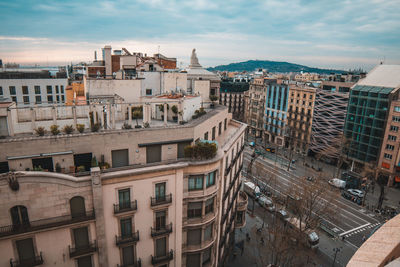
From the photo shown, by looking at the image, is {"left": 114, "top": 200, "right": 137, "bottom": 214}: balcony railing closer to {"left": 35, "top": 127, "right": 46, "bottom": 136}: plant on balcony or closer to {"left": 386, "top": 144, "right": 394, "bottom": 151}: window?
{"left": 35, "top": 127, "right": 46, "bottom": 136}: plant on balcony

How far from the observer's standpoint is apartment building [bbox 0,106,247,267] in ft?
61.6

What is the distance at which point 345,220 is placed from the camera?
2098 inches

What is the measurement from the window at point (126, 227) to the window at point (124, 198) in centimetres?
140

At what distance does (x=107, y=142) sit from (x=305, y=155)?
84.1 meters

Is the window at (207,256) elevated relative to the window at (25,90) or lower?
lower

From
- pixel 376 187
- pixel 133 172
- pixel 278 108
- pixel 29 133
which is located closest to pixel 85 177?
pixel 133 172

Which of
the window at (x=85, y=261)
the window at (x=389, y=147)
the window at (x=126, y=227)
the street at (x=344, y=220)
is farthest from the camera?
the window at (x=389, y=147)

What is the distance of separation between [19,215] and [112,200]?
645 centimetres

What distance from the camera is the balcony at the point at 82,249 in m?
20.5

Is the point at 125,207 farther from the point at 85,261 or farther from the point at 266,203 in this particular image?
the point at 266,203

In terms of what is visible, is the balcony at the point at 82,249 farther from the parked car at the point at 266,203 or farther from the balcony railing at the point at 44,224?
the parked car at the point at 266,203

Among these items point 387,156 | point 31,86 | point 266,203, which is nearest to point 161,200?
point 266,203

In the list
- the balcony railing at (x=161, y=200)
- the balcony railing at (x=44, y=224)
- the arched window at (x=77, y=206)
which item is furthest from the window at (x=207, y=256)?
the arched window at (x=77, y=206)

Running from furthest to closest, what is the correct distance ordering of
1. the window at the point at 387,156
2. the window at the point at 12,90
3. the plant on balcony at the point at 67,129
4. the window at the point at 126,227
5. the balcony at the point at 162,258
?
the window at the point at 387,156 < the window at the point at 12,90 < the balcony at the point at 162,258 < the window at the point at 126,227 < the plant on balcony at the point at 67,129
